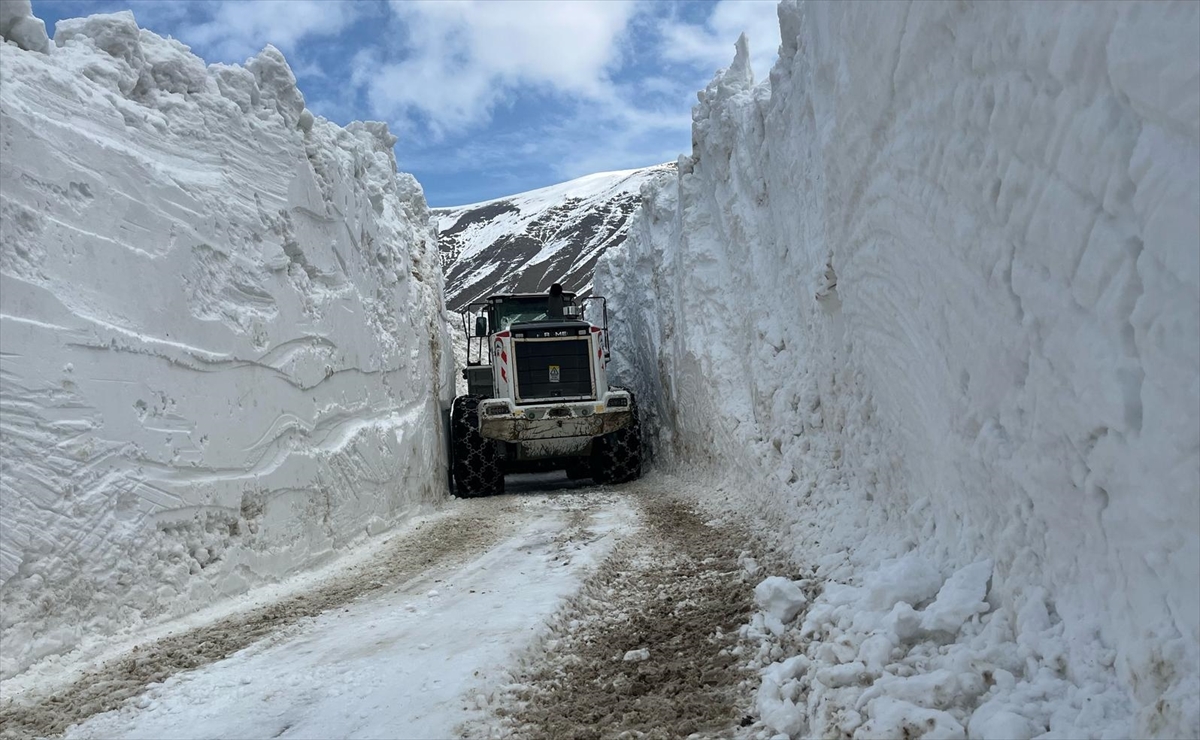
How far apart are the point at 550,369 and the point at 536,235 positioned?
10189 cm

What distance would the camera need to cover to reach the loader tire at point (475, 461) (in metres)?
11.7

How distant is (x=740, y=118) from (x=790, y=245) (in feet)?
10.3

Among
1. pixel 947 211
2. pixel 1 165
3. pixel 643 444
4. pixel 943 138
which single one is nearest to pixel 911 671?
pixel 947 211

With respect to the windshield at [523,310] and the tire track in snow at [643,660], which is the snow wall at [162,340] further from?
the windshield at [523,310]

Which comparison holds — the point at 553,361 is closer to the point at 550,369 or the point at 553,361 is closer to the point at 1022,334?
the point at 550,369

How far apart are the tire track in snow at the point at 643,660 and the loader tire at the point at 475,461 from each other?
6.00 m

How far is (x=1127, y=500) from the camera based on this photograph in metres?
2.34

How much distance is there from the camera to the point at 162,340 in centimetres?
521

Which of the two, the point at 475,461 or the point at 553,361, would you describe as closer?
the point at 553,361

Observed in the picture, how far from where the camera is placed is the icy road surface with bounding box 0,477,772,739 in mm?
3314

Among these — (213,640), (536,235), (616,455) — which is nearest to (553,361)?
(616,455)

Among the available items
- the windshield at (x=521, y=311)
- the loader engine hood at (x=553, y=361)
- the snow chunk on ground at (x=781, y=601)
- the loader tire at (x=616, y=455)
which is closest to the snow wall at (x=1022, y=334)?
the snow chunk on ground at (x=781, y=601)

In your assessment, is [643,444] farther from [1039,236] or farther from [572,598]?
[1039,236]

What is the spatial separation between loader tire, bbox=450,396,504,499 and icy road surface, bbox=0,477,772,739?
5370 mm
